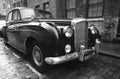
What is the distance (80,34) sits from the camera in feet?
8.80

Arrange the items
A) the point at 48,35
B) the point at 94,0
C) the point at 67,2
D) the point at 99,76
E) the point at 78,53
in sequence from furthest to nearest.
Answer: the point at 67,2
the point at 94,0
the point at 99,76
the point at 78,53
the point at 48,35

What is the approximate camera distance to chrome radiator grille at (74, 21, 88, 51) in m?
2.57

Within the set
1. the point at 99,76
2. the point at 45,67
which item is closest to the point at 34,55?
the point at 45,67

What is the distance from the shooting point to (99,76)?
2.61 meters

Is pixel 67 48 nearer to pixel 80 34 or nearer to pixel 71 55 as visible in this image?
pixel 71 55

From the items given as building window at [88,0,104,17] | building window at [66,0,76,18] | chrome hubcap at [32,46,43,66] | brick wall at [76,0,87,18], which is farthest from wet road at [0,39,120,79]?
building window at [66,0,76,18]

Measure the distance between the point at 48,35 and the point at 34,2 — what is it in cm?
1038

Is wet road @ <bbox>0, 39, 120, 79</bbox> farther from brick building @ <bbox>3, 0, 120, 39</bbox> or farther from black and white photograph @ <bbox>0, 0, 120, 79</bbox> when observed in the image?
brick building @ <bbox>3, 0, 120, 39</bbox>

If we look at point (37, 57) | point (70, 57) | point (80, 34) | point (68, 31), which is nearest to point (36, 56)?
point (37, 57)

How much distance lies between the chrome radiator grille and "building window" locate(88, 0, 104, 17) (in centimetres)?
334

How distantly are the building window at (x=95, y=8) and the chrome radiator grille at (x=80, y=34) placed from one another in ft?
11.0

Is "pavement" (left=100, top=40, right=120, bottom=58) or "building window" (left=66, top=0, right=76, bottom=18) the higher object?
"building window" (left=66, top=0, right=76, bottom=18)

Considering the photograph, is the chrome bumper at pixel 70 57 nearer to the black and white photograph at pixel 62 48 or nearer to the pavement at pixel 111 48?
the black and white photograph at pixel 62 48

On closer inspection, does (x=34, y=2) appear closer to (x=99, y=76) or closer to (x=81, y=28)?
(x=81, y=28)
